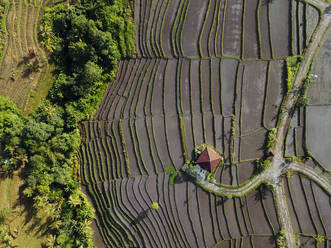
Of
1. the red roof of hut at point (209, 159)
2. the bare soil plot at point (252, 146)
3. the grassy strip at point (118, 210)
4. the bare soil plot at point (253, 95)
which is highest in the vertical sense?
the bare soil plot at point (253, 95)

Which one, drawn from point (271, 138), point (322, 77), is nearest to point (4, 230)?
point (271, 138)

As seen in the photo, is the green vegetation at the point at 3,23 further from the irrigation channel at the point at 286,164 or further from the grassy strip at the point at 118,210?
the irrigation channel at the point at 286,164

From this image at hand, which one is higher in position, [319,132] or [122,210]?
[319,132]

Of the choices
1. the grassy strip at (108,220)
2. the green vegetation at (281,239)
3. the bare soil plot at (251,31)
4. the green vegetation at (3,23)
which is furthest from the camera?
the green vegetation at (3,23)

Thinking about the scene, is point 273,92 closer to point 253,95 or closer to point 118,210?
point 253,95

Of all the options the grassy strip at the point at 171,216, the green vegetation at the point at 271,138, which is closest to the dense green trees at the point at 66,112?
the grassy strip at the point at 171,216

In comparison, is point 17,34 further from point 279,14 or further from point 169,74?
point 279,14

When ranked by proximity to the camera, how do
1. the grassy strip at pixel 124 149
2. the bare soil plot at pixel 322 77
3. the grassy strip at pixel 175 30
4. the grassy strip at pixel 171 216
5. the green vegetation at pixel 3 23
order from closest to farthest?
the bare soil plot at pixel 322 77, the grassy strip at pixel 171 216, the grassy strip at pixel 124 149, the grassy strip at pixel 175 30, the green vegetation at pixel 3 23
